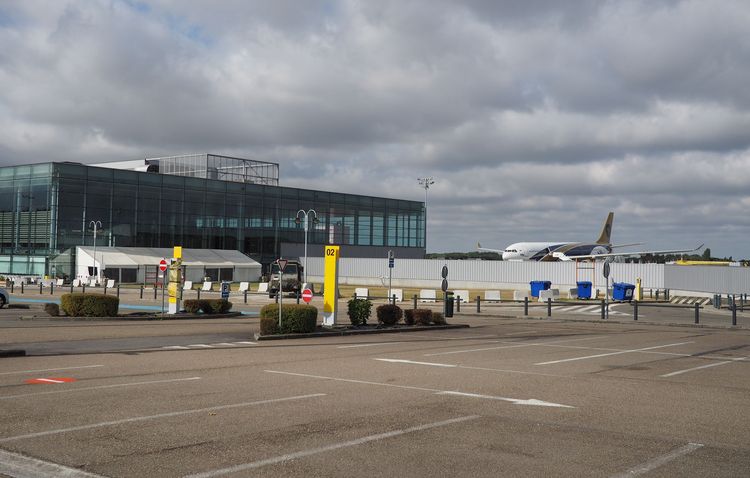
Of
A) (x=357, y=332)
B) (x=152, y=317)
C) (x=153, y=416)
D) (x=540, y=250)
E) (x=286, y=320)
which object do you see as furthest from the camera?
(x=540, y=250)

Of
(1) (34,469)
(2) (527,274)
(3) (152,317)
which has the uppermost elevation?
(2) (527,274)

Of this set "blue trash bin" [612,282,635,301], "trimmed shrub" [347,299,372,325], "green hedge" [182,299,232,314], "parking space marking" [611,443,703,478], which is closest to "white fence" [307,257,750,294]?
"blue trash bin" [612,282,635,301]

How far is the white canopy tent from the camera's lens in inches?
2643

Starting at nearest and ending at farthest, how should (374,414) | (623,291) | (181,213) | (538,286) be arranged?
(374,414) → (623,291) → (538,286) → (181,213)

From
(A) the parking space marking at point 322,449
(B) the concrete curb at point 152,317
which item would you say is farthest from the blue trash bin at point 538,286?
(A) the parking space marking at point 322,449

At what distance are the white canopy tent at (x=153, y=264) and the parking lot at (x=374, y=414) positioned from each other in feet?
166

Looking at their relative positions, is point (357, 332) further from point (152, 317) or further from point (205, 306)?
point (205, 306)

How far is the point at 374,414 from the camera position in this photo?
9.47 meters

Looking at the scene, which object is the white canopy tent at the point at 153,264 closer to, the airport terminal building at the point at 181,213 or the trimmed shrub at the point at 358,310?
the airport terminal building at the point at 181,213

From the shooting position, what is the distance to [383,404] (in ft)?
33.6

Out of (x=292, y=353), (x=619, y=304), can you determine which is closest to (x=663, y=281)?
(x=619, y=304)

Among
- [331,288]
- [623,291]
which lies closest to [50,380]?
[331,288]

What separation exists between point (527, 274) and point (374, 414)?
6005 centimetres

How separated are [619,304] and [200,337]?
32412mm
